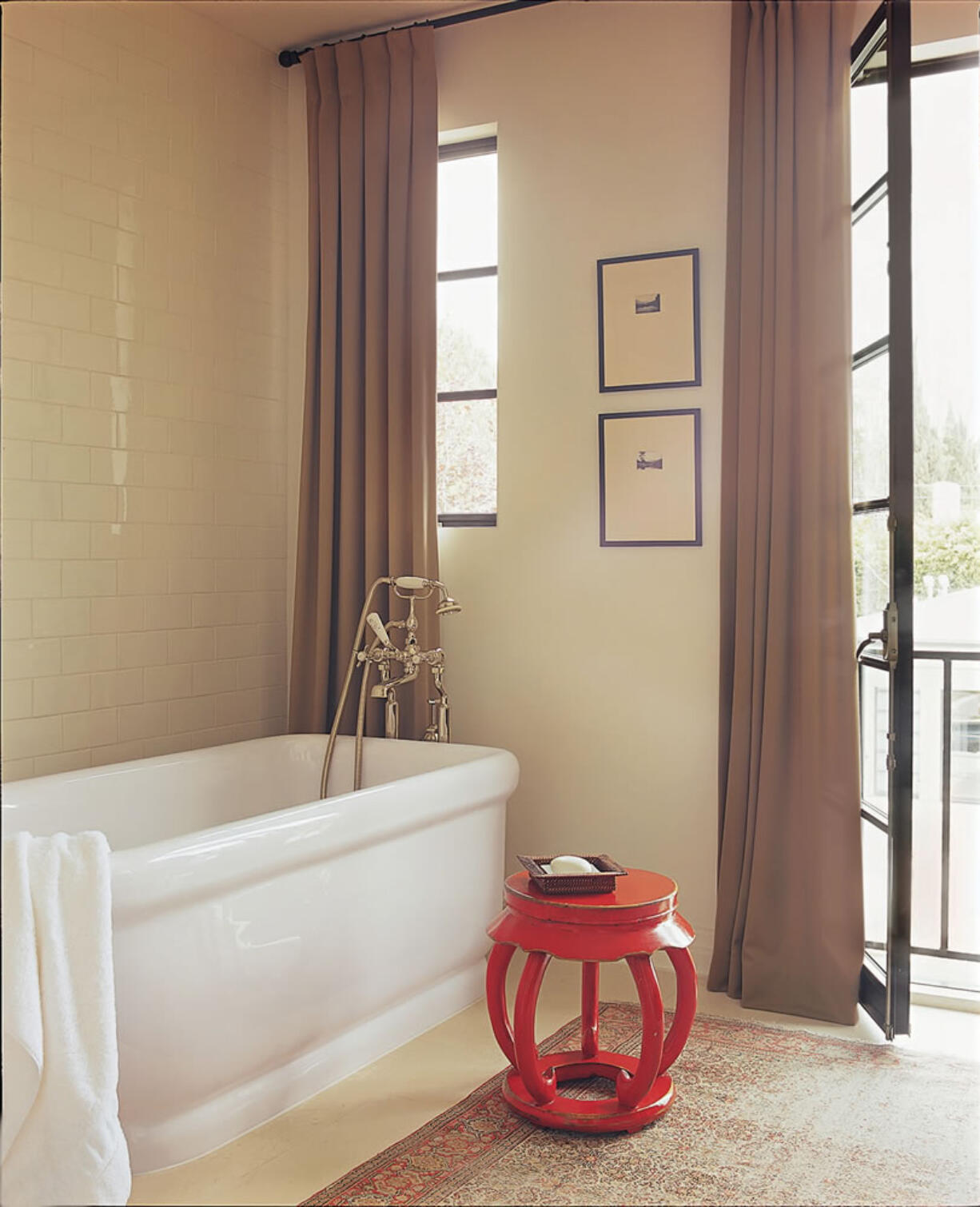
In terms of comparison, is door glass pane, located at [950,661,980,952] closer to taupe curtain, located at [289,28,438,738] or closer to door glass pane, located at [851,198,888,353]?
door glass pane, located at [851,198,888,353]

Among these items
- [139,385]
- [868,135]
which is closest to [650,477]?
[868,135]

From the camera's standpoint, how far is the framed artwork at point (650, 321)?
346 centimetres

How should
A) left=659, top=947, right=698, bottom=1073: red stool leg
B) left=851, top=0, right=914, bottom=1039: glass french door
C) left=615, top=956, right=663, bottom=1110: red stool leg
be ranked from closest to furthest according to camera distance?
left=615, top=956, right=663, bottom=1110: red stool leg
left=659, top=947, right=698, bottom=1073: red stool leg
left=851, top=0, right=914, bottom=1039: glass french door

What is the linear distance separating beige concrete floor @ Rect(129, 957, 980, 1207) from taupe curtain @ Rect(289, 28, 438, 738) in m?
1.06

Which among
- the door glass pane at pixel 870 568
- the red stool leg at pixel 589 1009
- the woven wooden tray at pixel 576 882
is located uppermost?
the door glass pane at pixel 870 568

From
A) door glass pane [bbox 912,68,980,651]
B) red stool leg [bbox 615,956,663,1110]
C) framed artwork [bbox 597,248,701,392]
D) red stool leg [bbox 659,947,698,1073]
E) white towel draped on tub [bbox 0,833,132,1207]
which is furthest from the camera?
door glass pane [bbox 912,68,980,651]

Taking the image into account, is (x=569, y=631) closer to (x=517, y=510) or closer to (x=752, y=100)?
(x=517, y=510)

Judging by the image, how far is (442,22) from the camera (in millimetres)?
3783

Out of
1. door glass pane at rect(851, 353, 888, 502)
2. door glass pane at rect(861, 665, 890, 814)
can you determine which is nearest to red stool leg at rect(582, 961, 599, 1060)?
door glass pane at rect(861, 665, 890, 814)

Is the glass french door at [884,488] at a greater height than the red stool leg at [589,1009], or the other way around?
the glass french door at [884,488]

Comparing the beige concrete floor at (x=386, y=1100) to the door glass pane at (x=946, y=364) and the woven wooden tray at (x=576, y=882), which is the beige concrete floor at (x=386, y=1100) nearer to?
the woven wooden tray at (x=576, y=882)

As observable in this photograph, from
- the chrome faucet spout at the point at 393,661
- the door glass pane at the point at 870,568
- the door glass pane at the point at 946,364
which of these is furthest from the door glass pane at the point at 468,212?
the door glass pane at the point at 870,568

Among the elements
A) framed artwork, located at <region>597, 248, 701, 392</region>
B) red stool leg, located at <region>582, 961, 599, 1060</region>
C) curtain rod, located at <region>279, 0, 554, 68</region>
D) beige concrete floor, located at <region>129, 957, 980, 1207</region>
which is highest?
curtain rod, located at <region>279, 0, 554, 68</region>

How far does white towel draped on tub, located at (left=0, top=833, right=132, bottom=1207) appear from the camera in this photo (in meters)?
2.00
